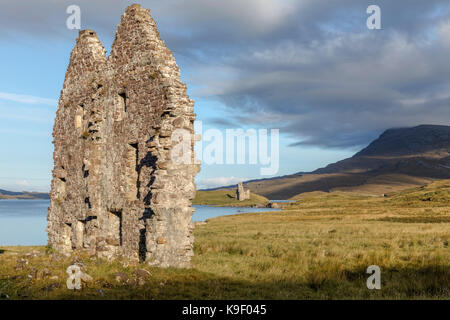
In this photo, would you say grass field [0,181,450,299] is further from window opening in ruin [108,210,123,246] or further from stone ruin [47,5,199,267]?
window opening in ruin [108,210,123,246]

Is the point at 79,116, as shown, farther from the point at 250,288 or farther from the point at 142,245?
the point at 250,288

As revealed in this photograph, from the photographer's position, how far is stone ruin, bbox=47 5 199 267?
1420 centimetres

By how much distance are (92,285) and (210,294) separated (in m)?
3.18

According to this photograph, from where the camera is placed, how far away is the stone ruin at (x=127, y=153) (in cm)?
1420

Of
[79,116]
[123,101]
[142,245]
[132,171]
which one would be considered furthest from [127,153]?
[79,116]

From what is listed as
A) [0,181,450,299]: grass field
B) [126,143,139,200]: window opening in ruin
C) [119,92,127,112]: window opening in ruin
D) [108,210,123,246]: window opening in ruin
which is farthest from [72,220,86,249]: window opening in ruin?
[119,92,127,112]: window opening in ruin

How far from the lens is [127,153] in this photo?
53.4ft

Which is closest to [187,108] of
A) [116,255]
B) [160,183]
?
[160,183]

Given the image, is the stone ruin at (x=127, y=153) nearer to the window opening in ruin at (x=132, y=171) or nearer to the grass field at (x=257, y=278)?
the window opening in ruin at (x=132, y=171)

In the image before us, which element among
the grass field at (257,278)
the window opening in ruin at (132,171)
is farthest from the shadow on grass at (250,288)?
the window opening in ruin at (132,171)

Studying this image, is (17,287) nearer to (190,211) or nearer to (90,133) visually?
(190,211)

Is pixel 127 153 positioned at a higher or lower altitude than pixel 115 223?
higher

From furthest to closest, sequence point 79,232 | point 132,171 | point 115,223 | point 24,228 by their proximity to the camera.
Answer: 1. point 24,228
2. point 79,232
3. point 115,223
4. point 132,171

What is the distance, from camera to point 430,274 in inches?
506
